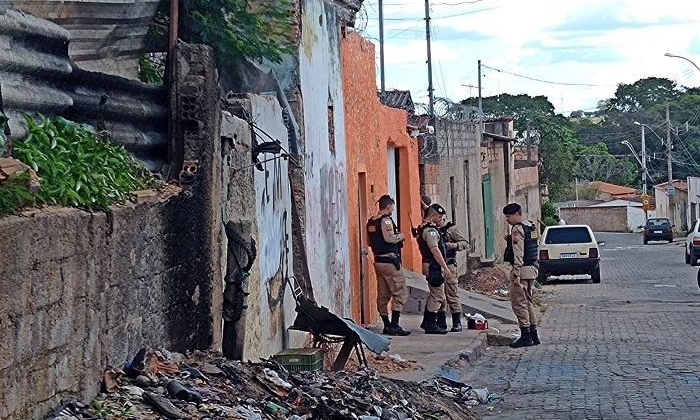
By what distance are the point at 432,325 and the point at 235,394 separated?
9.75m

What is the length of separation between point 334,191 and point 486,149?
2076 centimetres

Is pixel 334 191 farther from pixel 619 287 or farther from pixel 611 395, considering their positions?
pixel 619 287

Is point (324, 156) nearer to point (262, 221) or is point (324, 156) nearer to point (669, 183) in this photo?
point (262, 221)

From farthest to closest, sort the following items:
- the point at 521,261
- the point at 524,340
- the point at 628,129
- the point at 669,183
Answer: the point at 628,129 < the point at 669,183 < the point at 524,340 < the point at 521,261

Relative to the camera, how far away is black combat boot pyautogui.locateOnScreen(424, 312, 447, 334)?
16.6 metres

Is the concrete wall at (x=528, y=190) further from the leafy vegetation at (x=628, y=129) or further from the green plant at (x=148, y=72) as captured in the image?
the green plant at (x=148, y=72)

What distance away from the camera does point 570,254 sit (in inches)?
1278

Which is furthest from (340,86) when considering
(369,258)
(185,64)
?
(185,64)

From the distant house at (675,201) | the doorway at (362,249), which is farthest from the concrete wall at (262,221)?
the distant house at (675,201)

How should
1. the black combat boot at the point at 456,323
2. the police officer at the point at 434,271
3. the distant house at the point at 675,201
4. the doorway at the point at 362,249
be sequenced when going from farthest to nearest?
the distant house at the point at 675,201 → the doorway at the point at 362,249 → the black combat boot at the point at 456,323 → the police officer at the point at 434,271

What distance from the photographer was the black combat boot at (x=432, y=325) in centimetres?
1662

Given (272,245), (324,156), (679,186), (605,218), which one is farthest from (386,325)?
(605,218)

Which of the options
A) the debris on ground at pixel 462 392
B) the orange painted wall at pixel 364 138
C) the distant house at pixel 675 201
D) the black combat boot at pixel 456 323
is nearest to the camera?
the debris on ground at pixel 462 392

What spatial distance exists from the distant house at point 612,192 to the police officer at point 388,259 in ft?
272
